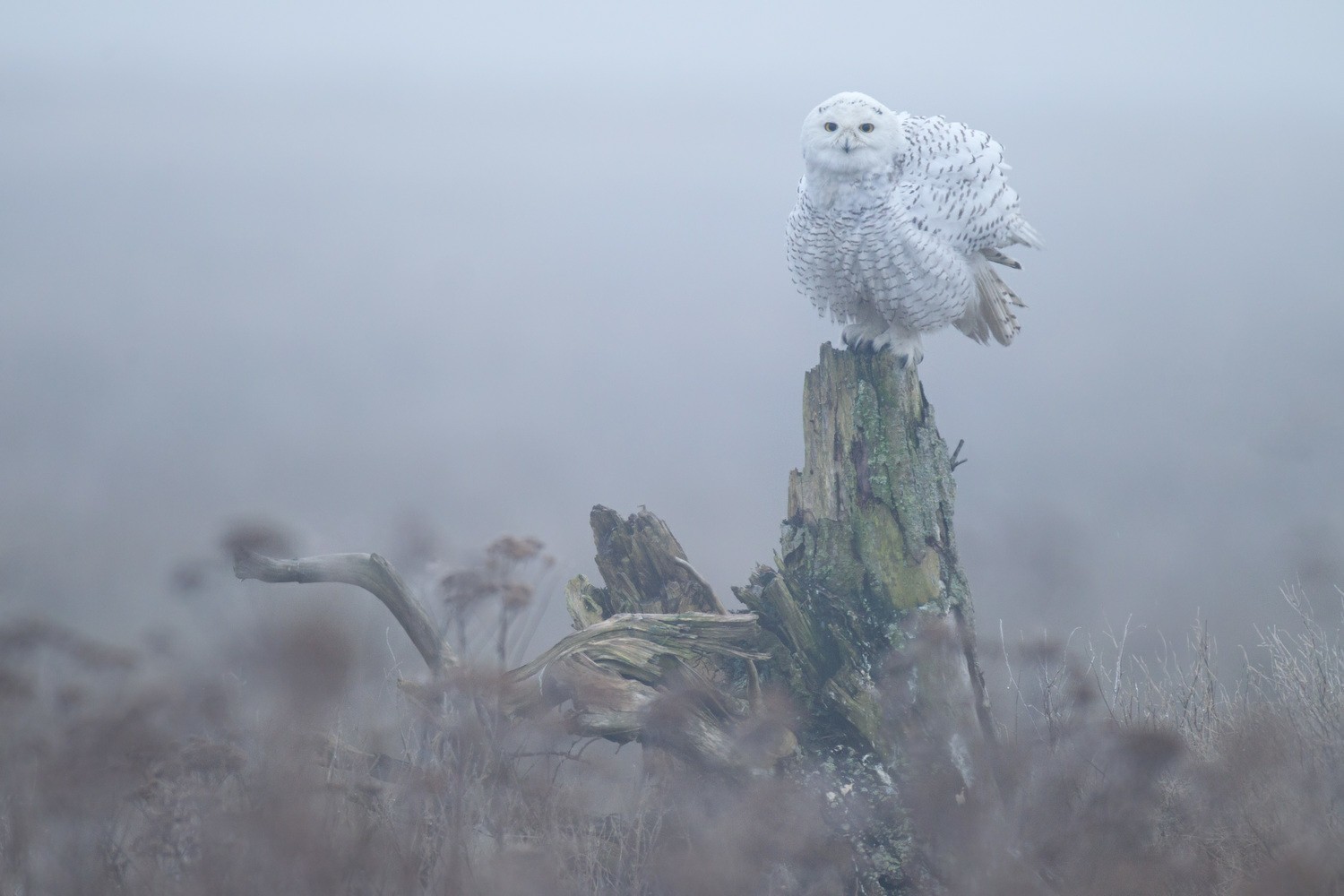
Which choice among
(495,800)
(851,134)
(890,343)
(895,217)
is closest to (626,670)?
(495,800)

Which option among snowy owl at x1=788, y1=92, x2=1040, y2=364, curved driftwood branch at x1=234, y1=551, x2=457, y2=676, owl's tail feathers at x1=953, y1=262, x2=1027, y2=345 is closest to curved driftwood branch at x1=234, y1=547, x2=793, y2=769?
curved driftwood branch at x1=234, y1=551, x2=457, y2=676

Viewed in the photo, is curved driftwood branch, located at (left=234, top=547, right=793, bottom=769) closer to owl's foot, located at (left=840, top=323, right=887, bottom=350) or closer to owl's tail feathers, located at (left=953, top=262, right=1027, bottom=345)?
owl's foot, located at (left=840, top=323, right=887, bottom=350)

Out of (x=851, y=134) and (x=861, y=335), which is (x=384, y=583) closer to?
(x=861, y=335)

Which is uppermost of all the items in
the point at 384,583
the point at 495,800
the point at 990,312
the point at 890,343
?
the point at 990,312

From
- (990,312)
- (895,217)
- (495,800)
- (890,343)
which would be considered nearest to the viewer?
(495,800)

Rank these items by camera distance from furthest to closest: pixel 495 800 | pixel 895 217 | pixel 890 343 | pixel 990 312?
1. pixel 990 312
2. pixel 890 343
3. pixel 895 217
4. pixel 495 800

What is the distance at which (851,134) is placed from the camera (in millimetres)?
2680

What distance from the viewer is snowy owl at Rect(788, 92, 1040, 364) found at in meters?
2.74

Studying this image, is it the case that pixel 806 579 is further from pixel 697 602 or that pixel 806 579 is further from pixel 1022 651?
pixel 1022 651

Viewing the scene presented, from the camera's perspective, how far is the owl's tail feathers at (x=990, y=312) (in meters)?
3.14

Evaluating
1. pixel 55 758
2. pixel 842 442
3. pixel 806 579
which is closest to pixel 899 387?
pixel 842 442

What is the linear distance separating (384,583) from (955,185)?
206 centimetres

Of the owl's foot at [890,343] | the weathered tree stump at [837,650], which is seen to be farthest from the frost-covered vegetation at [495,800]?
the owl's foot at [890,343]

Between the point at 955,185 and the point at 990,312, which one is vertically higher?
the point at 955,185
